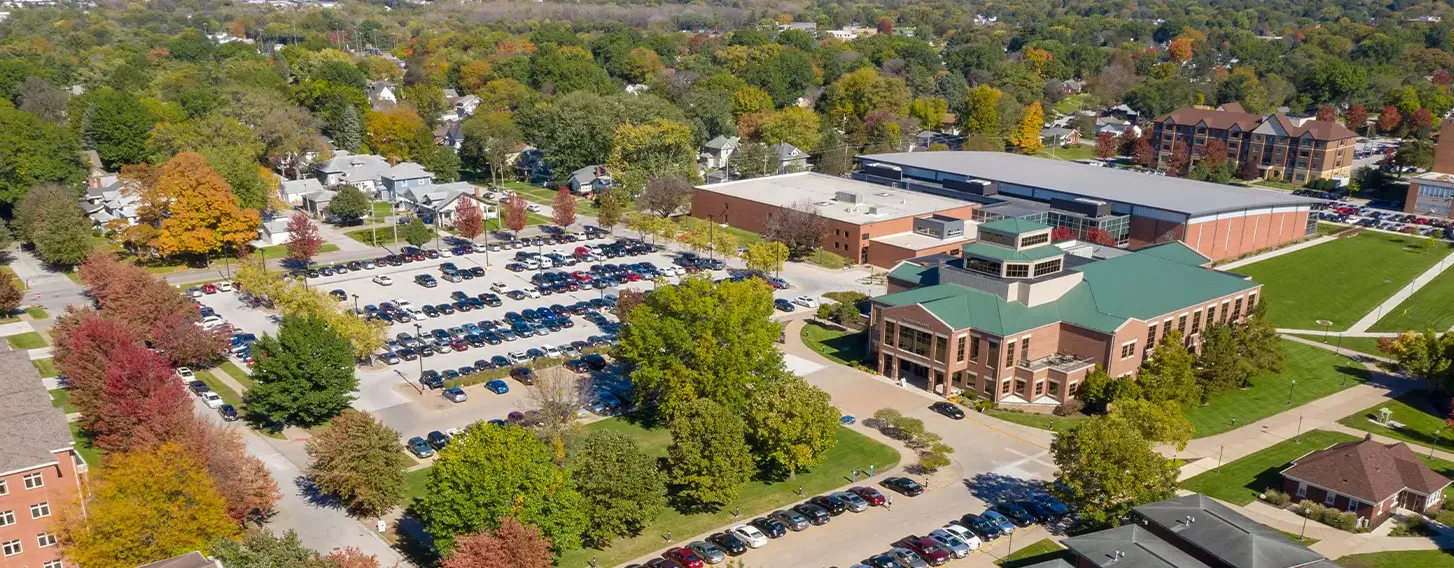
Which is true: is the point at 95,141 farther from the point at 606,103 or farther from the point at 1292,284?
the point at 1292,284

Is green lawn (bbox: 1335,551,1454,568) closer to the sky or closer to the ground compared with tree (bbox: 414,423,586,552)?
closer to the ground

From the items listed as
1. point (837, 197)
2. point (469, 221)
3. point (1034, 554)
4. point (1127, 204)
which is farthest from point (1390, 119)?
point (1034, 554)

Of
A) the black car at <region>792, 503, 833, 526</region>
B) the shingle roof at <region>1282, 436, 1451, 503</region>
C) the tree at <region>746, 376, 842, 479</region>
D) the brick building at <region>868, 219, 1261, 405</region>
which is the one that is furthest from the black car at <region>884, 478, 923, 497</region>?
the shingle roof at <region>1282, 436, 1451, 503</region>

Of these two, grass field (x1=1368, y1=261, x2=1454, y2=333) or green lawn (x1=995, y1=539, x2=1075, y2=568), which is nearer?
green lawn (x1=995, y1=539, x2=1075, y2=568)

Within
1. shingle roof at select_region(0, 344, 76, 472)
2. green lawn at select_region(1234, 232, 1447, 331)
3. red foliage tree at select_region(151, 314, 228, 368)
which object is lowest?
green lawn at select_region(1234, 232, 1447, 331)

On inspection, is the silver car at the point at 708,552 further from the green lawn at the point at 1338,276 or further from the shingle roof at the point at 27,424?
the green lawn at the point at 1338,276

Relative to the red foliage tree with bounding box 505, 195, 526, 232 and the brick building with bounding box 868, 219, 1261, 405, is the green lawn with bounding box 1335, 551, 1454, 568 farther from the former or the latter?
the red foliage tree with bounding box 505, 195, 526, 232

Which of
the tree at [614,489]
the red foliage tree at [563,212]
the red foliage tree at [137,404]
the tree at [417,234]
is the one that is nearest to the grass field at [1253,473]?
the tree at [614,489]
